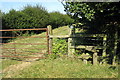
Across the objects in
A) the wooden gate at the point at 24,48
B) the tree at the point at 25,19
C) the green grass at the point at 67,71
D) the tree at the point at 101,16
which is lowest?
the green grass at the point at 67,71

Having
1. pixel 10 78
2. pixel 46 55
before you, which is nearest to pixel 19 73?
pixel 10 78

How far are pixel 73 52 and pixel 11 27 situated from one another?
347 inches

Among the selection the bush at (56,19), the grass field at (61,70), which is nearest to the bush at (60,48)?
the grass field at (61,70)

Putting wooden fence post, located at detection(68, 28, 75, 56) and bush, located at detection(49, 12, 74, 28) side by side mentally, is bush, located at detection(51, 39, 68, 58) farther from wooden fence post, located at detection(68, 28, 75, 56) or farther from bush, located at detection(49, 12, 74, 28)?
bush, located at detection(49, 12, 74, 28)

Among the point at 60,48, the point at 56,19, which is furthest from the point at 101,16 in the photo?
the point at 56,19

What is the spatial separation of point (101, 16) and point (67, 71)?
240 centimetres

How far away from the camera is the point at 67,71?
13.5ft

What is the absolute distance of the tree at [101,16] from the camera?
12.7ft

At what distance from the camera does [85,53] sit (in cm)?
519

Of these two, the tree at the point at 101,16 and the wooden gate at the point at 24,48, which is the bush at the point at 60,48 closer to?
the wooden gate at the point at 24,48

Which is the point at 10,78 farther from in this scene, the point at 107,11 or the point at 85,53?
the point at 107,11

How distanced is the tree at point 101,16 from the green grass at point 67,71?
33.1 inches

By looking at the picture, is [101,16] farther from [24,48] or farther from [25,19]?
[25,19]

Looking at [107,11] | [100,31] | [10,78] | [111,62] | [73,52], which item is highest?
[107,11]
